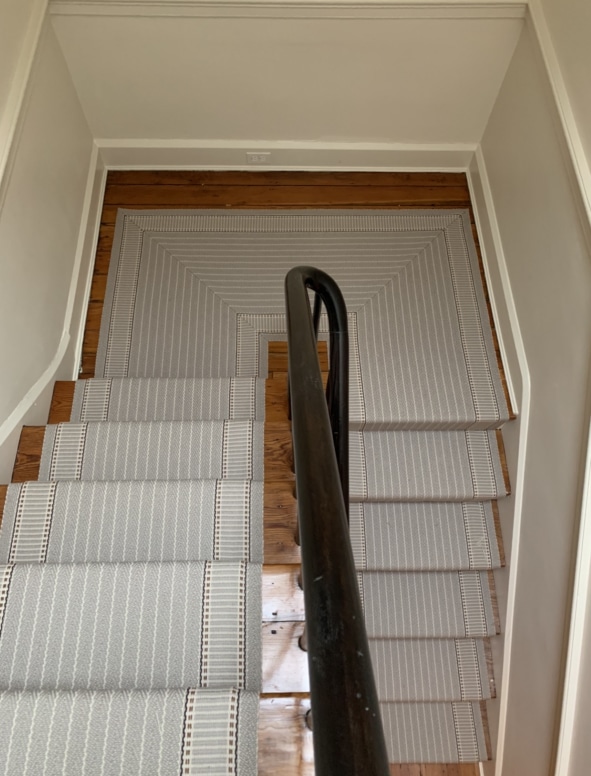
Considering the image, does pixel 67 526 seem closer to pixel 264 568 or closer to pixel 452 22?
pixel 264 568

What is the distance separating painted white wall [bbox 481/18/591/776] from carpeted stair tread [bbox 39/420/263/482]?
3.14 ft

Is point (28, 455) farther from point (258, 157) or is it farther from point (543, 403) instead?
point (258, 157)

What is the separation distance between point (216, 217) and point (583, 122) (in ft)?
5.55

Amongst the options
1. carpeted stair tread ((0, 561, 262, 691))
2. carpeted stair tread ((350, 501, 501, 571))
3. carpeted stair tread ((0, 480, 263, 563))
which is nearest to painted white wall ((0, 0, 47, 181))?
carpeted stair tread ((0, 480, 263, 563))

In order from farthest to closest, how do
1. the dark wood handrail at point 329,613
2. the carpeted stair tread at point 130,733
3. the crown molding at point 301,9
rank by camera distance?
the crown molding at point 301,9
the carpeted stair tread at point 130,733
the dark wood handrail at point 329,613

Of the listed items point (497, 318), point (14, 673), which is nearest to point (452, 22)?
point (497, 318)

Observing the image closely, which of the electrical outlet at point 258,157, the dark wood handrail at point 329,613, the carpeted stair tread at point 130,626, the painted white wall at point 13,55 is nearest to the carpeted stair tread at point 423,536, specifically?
the carpeted stair tread at point 130,626

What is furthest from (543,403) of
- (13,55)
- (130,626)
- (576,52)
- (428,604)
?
(13,55)

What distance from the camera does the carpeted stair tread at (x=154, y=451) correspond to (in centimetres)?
160

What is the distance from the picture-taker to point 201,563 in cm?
115

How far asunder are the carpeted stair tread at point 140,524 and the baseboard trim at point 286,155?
199 cm

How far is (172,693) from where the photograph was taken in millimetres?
903

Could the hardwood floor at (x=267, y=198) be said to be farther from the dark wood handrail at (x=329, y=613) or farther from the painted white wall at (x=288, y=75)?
the dark wood handrail at (x=329, y=613)

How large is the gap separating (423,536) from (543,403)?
0.68 m
